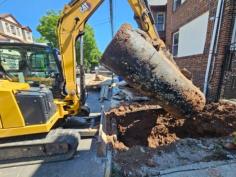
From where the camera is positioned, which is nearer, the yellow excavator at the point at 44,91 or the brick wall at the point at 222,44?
the yellow excavator at the point at 44,91

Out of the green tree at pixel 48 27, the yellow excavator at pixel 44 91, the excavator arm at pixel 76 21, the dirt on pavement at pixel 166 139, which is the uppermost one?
the green tree at pixel 48 27

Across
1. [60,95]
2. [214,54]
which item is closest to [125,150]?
[60,95]

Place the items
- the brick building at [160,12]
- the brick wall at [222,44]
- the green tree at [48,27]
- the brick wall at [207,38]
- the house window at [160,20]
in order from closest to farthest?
the brick wall at [222,44], the brick wall at [207,38], the brick building at [160,12], the house window at [160,20], the green tree at [48,27]

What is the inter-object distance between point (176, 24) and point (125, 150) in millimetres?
8058

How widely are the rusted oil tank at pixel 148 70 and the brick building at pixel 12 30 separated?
26.7 meters

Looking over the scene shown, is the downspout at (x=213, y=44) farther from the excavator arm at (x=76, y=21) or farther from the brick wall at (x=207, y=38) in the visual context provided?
the excavator arm at (x=76, y=21)

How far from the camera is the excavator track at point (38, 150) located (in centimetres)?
307

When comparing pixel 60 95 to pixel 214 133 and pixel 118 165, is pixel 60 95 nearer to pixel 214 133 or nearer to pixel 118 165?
pixel 118 165

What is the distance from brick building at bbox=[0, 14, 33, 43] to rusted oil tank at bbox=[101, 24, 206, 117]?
26.7 m

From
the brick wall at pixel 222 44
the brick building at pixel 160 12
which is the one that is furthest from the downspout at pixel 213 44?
the brick building at pixel 160 12

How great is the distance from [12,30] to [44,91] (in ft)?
117

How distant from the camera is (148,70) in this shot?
116 inches

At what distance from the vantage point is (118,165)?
2.77 metres

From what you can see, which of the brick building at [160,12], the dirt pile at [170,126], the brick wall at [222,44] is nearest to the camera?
the dirt pile at [170,126]
